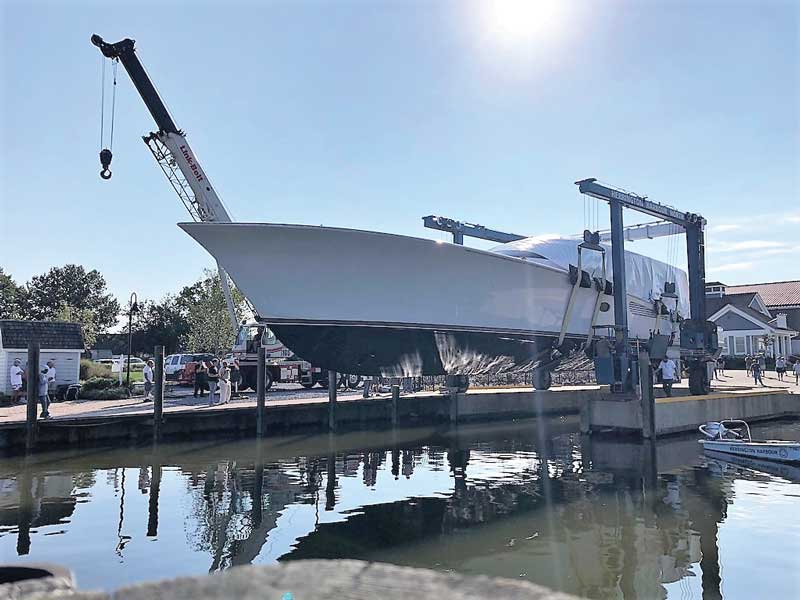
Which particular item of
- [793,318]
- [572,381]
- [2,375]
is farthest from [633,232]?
[793,318]

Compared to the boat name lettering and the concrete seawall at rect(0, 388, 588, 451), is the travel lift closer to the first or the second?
the concrete seawall at rect(0, 388, 588, 451)

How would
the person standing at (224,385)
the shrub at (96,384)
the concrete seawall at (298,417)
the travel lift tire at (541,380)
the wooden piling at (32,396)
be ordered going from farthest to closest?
the shrub at (96,384) → the travel lift tire at (541,380) → the person standing at (224,385) → the concrete seawall at (298,417) → the wooden piling at (32,396)

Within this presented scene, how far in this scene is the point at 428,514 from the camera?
755 centimetres

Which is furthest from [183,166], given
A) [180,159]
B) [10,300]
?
[10,300]

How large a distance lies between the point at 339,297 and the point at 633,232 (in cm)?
1028

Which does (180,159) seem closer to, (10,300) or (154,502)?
(154,502)

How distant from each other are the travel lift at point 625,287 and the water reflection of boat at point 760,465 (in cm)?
267

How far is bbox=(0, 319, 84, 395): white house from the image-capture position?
1666 cm

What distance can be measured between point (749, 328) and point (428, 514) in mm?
35879

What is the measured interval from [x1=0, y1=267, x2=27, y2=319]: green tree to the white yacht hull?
47937 millimetres

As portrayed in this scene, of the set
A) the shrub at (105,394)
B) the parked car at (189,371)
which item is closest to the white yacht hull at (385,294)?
the shrub at (105,394)

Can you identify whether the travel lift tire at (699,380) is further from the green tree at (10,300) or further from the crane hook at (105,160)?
the green tree at (10,300)

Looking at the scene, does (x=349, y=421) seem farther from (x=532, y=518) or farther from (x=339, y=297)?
(x=532, y=518)

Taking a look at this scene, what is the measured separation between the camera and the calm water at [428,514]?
5.68 metres
